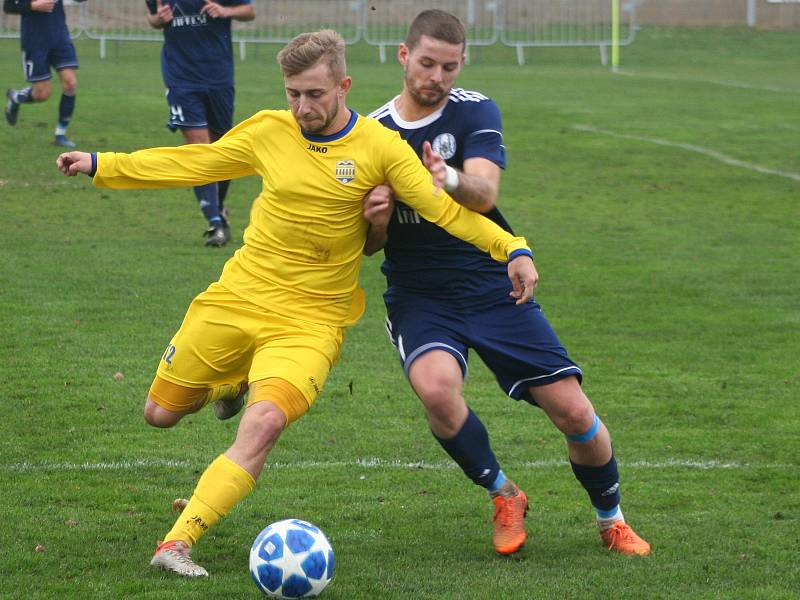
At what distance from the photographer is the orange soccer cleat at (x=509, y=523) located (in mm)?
5562

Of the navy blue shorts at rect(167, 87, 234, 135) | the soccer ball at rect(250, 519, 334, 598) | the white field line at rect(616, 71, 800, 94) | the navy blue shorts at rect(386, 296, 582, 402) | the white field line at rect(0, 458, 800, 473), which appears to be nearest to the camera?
the soccer ball at rect(250, 519, 334, 598)

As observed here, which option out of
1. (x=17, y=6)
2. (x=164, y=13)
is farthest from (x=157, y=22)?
(x=17, y=6)

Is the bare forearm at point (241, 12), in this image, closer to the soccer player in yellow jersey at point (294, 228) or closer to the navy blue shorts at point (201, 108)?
the navy blue shorts at point (201, 108)

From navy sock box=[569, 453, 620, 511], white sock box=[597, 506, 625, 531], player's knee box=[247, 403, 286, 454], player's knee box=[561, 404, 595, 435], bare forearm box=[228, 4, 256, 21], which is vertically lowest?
white sock box=[597, 506, 625, 531]

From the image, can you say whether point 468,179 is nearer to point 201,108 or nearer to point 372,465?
point 372,465

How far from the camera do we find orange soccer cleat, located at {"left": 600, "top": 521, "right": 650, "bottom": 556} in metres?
5.56

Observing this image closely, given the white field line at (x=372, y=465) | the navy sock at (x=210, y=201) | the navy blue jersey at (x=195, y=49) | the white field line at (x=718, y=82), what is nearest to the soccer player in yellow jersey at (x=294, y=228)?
the white field line at (x=372, y=465)

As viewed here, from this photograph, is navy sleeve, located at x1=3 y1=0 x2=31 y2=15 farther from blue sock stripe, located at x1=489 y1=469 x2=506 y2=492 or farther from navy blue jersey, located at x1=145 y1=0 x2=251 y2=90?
blue sock stripe, located at x1=489 y1=469 x2=506 y2=492

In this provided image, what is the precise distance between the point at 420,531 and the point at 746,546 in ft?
4.40

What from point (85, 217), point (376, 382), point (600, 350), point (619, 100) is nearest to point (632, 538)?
point (376, 382)

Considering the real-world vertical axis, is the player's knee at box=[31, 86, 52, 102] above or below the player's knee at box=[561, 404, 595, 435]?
above

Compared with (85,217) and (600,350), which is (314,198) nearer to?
(600,350)

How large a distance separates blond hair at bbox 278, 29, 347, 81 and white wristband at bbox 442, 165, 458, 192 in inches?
23.7

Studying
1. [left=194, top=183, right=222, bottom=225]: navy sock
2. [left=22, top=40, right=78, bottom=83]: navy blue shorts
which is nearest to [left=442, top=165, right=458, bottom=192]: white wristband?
[left=194, top=183, right=222, bottom=225]: navy sock
